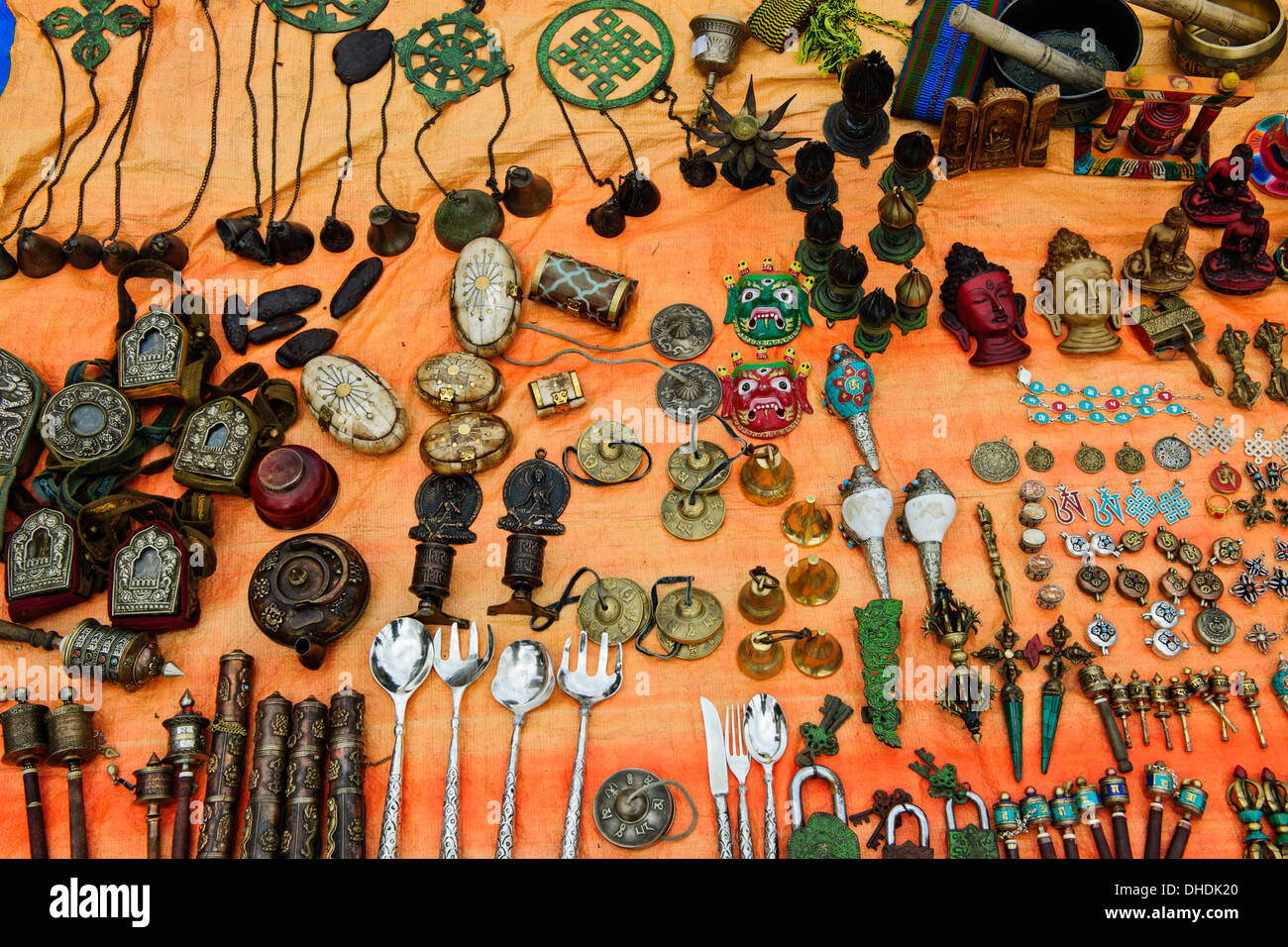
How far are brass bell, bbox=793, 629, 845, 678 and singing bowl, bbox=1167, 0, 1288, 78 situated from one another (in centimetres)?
365

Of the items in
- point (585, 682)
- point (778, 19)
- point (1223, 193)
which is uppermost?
point (778, 19)

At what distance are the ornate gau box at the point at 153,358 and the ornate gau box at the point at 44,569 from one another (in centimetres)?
64

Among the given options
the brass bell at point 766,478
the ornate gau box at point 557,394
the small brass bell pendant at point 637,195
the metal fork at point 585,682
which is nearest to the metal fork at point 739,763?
the metal fork at point 585,682

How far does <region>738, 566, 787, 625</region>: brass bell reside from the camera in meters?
3.46

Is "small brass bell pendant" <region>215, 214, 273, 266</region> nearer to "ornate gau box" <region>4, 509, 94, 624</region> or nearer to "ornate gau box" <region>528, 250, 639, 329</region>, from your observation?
"ornate gau box" <region>528, 250, 639, 329</region>

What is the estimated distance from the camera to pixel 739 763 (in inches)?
128

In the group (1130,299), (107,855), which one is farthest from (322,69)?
(1130,299)

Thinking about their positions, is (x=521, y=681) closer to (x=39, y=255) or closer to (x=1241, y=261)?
(x=39, y=255)

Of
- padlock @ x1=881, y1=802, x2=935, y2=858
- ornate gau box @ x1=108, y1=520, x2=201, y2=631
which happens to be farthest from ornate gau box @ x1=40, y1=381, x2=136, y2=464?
padlock @ x1=881, y1=802, x2=935, y2=858

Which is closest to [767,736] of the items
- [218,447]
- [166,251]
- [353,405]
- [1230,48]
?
[353,405]

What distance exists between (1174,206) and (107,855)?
535 centimetres

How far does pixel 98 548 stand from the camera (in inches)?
146

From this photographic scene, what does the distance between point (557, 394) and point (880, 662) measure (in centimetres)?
178

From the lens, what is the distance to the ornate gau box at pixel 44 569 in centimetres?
361
